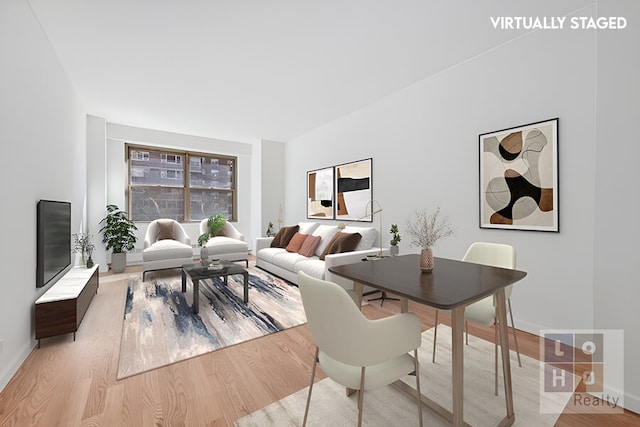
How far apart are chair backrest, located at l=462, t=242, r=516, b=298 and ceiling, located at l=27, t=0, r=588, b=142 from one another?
194cm

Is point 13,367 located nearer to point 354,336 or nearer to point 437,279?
point 354,336

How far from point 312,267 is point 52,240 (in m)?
2.79

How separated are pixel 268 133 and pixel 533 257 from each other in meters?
5.04

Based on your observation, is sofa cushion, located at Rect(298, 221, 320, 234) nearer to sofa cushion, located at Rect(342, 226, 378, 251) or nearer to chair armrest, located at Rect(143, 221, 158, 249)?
sofa cushion, located at Rect(342, 226, 378, 251)

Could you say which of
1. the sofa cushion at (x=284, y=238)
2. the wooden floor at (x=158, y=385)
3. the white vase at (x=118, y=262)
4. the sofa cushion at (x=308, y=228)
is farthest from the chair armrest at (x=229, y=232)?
the wooden floor at (x=158, y=385)

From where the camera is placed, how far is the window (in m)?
5.97

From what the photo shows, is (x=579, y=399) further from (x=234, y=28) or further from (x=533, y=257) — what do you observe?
(x=234, y=28)

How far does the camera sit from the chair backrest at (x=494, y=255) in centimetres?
204

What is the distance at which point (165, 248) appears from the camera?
183 inches

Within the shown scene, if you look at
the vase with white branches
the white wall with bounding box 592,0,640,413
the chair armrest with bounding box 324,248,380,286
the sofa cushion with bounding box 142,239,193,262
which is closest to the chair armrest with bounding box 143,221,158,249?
the sofa cushion with bounding box 142,239,193,262

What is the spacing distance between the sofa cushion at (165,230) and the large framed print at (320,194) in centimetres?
273

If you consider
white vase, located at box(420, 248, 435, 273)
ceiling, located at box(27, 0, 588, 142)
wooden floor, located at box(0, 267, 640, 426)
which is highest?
ceiling, located at box(27, 0, 588, 142)

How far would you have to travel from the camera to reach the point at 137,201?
5949 millimetres

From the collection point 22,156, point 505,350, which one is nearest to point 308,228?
point 22,156
